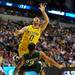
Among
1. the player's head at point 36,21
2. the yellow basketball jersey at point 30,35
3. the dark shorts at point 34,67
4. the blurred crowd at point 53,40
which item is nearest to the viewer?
the dark shorts at point 34,67

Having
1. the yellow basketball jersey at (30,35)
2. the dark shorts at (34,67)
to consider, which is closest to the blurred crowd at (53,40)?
the yellow basketball jersey at (30,35)

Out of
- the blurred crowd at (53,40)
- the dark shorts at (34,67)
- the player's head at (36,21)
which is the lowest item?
the blurred crowd at (53,40)

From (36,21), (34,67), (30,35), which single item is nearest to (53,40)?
(30,35)

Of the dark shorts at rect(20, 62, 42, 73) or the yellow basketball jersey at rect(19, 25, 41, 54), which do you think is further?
the yellow basketball jersey at rect(19, 25, 41, 54)

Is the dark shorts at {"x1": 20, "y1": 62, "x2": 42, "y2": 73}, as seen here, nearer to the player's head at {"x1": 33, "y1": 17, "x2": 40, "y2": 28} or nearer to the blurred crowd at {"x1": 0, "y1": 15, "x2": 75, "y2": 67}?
the player's head at {"x1": 33, "y1": 17, "x2": 40, "y2": 28}

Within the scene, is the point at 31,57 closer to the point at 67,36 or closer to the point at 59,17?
the point at 67,36

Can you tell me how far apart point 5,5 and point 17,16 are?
51.6 inches

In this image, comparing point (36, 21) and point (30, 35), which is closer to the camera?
point (36, 21)

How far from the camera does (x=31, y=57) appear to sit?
26.1 feet

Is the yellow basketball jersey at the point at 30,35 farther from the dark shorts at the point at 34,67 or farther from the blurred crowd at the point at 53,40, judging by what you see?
the blurred crowd at the point at 53,40

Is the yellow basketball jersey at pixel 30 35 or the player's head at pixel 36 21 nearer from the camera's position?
the player's head at pixel 36 21

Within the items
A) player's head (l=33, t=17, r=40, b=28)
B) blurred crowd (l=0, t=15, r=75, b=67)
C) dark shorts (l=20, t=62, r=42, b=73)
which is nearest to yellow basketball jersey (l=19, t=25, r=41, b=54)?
player's head (l=33, t=17, r=40, b=28)

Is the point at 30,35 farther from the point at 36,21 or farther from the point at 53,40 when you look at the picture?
the point at 53,40

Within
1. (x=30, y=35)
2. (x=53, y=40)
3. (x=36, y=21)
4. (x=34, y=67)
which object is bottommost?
(x=53, y=40)
